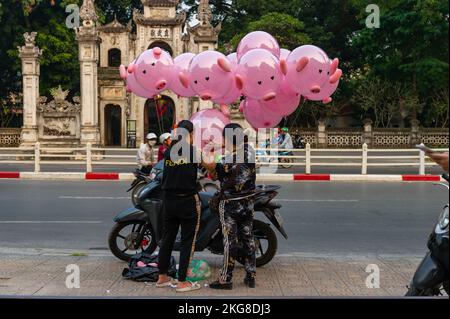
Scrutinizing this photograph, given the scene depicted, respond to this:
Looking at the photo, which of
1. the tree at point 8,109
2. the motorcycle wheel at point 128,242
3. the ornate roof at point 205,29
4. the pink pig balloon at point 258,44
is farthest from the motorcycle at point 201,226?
the tree at point 8,109

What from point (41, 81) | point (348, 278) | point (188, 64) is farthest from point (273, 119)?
point (41, 81)

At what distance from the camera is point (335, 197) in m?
13.4

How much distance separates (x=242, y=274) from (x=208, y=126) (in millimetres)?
2338

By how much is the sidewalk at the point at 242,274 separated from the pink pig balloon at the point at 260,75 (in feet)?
7.49

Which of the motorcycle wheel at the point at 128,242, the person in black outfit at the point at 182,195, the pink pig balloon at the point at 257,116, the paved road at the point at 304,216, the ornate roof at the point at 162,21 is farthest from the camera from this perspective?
the ornate roof at the point at 162,21

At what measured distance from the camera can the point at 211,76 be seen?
8188 mm

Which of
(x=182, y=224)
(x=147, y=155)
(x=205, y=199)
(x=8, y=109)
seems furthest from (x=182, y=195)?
(x=8, y=109)

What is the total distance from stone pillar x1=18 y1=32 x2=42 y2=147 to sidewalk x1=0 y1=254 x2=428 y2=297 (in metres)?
19.8

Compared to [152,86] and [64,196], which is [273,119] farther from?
[64,196]

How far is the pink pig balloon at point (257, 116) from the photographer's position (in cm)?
865

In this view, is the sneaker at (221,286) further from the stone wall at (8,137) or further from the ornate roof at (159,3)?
the ornate roof at (159,3)

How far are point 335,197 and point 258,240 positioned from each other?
6.76 meters

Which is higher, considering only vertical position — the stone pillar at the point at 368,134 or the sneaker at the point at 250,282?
Result: the stone pillar at the point at 368,134

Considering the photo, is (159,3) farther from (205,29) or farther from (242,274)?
(242,274)
